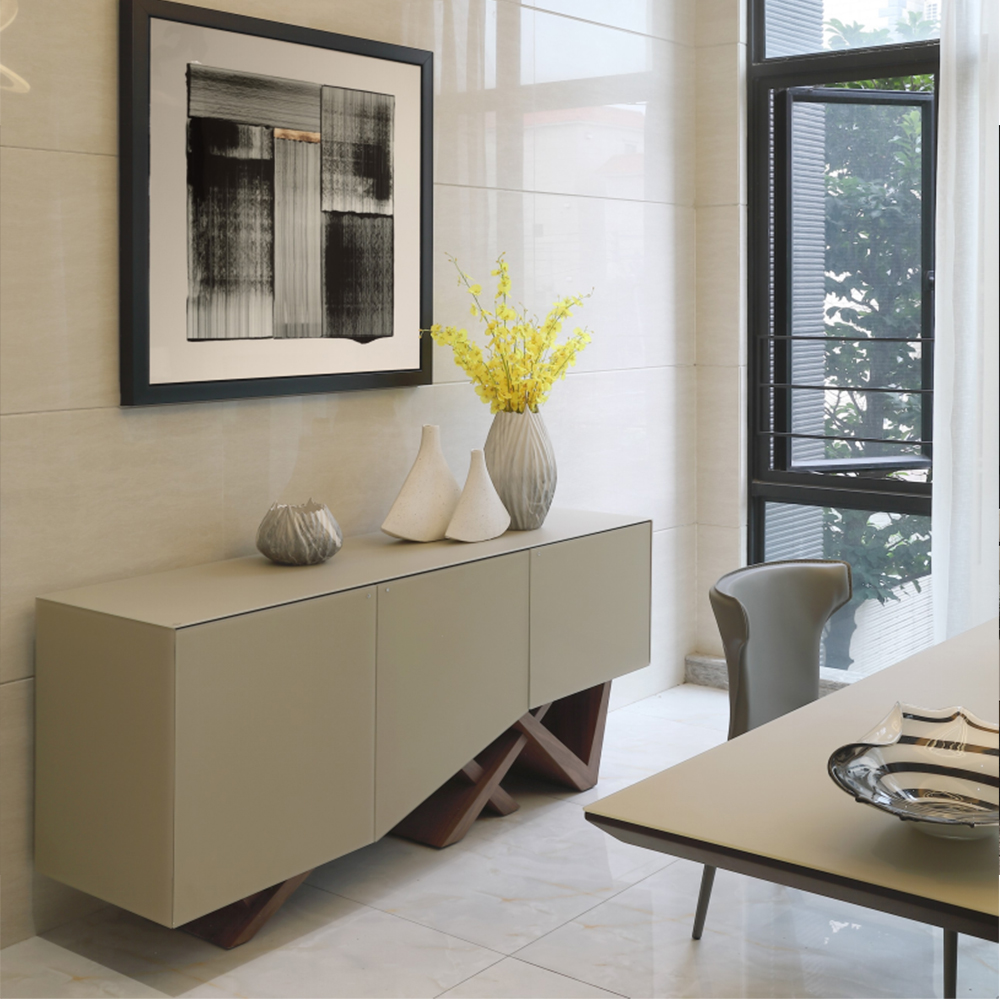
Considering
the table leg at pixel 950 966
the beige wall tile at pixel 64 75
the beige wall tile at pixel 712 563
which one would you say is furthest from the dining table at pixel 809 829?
the beige wall tile at pixel 712 563

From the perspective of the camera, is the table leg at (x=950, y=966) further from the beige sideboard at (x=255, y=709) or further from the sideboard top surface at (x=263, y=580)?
the sideboard top surface at (x=263, y=580)

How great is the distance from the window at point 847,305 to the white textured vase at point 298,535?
2.16m

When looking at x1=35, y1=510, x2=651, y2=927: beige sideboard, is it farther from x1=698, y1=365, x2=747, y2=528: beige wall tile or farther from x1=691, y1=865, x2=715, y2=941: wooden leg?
x1=698, y1=365, x2=747, y2=528: beige wall tile

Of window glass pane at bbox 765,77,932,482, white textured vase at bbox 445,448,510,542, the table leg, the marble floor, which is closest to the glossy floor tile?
the marble floor

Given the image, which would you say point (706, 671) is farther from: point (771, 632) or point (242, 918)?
point (242, 918)

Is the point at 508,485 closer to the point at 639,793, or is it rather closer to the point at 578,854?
the point at 578,854

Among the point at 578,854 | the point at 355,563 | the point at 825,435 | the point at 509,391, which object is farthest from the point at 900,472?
the point at 355,563

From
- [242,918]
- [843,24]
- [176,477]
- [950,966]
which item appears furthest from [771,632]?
[843,24]

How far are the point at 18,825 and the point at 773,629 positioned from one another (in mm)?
1665

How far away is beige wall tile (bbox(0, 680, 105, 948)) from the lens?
2.56 meters

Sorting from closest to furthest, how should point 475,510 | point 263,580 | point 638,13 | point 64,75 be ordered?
point 64,75 → point 263,580 → point 475,510 → point 638,13

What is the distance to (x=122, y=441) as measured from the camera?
2.71 meters

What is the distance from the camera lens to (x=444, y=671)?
286cm

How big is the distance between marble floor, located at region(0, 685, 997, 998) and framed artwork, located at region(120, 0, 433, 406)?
3.93 feet
